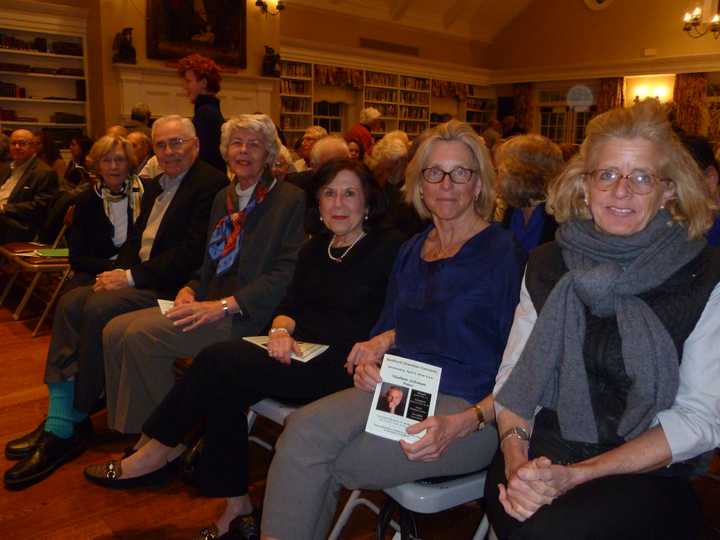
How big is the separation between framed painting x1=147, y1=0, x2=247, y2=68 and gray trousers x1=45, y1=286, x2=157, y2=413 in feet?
22.5

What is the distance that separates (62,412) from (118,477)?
0.67 metres

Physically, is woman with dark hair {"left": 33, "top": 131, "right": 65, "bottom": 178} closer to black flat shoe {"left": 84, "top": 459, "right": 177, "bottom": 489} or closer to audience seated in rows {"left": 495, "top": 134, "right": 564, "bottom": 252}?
black flat shoe {"left": 84, "top": 459, "right": 177, "bottom": 489}

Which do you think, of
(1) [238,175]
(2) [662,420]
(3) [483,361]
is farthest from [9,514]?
(2) [662,420]

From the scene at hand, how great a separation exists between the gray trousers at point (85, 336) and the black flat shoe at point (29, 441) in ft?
0.35

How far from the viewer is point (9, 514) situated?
234 centimetres

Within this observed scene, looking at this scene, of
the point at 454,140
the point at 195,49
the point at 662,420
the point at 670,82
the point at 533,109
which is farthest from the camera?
the point at 533,109

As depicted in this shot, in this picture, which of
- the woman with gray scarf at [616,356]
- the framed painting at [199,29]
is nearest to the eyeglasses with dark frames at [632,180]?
the woman with gray scarf at [616,356]

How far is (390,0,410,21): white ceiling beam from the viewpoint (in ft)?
41.2

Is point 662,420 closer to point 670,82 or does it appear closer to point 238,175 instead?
point 238,175

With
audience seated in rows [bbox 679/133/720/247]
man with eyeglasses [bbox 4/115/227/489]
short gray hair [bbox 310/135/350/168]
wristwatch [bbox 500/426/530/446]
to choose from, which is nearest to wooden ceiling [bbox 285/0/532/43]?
short gray hair [bbox 310/135/350/168]

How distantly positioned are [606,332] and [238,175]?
1.87m

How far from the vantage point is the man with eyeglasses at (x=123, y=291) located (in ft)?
9.04

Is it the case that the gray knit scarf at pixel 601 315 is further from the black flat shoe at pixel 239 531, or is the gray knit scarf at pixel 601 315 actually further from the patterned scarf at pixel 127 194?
the patterned scarf at pixel 127 194

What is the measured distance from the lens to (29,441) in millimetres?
2789
